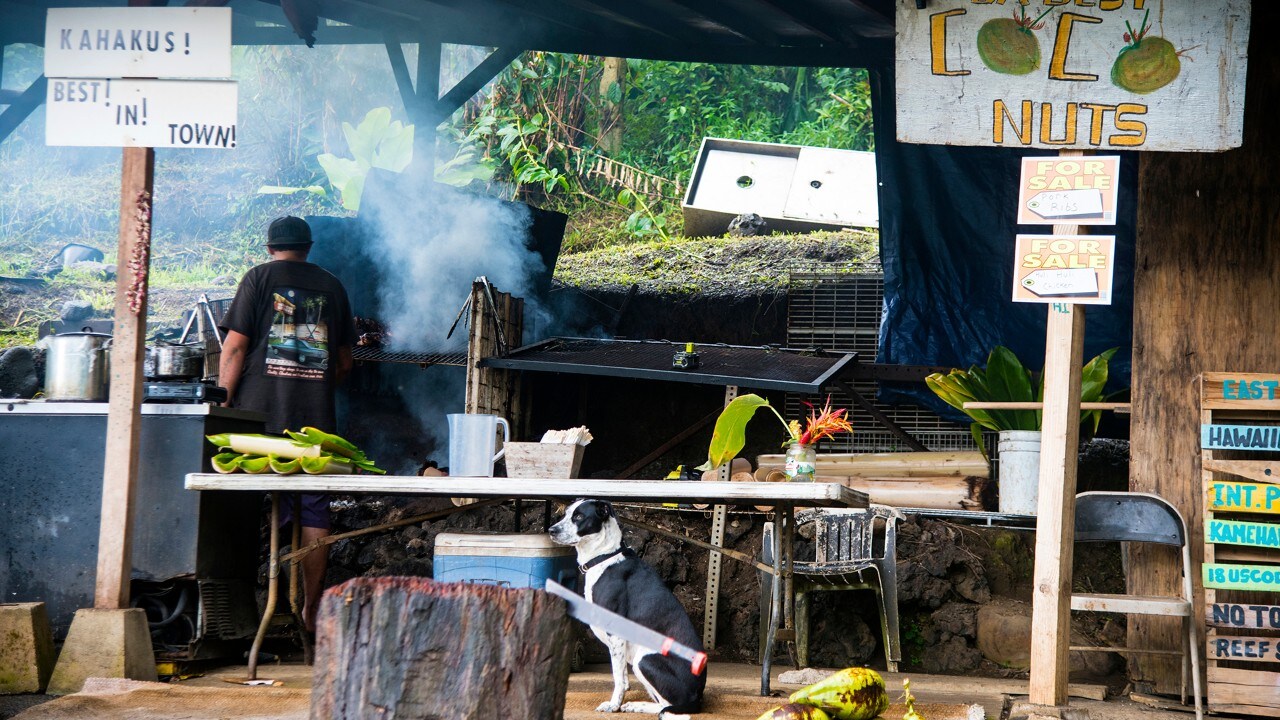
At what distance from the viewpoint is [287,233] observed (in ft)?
19.7

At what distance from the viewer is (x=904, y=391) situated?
25.2 feet

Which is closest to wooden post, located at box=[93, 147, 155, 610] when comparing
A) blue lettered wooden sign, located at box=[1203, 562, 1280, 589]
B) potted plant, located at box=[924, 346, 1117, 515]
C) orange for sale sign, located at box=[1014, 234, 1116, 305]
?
orange for sale sign, located at box=[1014, 234, 1116, 305]

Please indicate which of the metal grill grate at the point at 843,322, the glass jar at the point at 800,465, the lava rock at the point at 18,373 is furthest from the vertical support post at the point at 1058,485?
the lava rock at the point at 18,373

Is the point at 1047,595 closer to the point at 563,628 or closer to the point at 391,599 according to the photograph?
the point at 563,628

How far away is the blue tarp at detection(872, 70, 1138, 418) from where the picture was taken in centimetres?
708

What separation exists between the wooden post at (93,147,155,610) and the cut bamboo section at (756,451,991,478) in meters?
3.72

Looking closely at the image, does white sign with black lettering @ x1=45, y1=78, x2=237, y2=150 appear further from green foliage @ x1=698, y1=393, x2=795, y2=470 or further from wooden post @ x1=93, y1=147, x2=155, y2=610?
green foliage @ x1=698, y1=393, x2=795, y2=470

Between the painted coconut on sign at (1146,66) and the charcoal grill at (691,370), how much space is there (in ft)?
7.32

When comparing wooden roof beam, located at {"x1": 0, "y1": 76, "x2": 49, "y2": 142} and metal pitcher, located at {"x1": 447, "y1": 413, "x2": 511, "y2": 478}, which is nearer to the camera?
metal pitcher, located at {"x1": 447, "y1": 413, "x2": 511, "y2": 478}

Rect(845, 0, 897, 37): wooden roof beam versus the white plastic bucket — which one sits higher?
Rect(845, 0, 897, 37): wooden roof beam

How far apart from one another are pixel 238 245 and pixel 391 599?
11.1 meters

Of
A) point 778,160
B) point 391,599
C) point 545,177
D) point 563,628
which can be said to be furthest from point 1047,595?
point 545,177

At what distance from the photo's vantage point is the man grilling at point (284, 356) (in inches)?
230

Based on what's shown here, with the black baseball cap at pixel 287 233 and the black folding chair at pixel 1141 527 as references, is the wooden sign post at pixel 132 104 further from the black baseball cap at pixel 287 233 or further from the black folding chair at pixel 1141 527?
the black folding chair at pixel 1141 527
